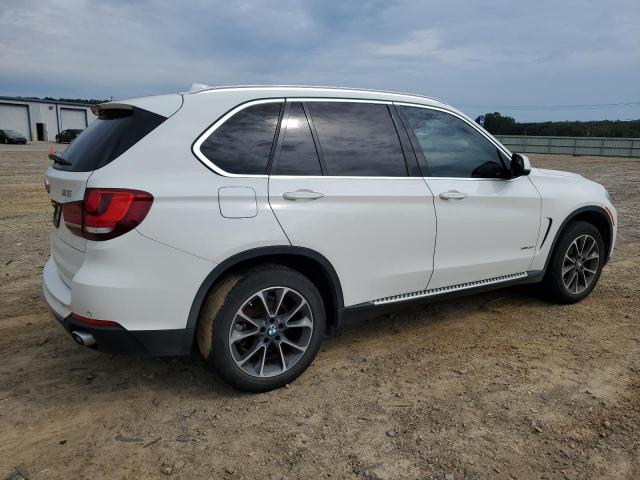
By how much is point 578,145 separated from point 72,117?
2215 inches

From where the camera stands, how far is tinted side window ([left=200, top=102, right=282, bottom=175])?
9.69ft

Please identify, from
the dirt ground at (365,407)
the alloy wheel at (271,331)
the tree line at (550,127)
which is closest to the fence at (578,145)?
the tree line at (550,127)

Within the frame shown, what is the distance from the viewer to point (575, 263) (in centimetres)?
466

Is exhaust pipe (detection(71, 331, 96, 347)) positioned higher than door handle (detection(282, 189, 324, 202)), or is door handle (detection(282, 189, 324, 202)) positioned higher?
door handle (detection(282, 189, 324, 202))

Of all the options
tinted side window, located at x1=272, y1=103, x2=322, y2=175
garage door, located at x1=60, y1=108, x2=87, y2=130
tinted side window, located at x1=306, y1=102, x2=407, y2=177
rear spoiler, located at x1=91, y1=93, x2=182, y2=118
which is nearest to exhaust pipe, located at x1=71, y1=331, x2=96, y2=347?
rear spoiler, located at x1=91, y1=93, x2=182, y2=118

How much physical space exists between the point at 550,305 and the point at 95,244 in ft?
13.1

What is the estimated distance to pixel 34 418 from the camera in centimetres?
288

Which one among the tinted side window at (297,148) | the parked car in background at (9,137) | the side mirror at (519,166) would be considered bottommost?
the parked car in background at (9,137)

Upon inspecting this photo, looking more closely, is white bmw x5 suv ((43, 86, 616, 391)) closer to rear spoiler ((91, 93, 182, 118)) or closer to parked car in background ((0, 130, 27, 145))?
rear spoiler ((91, 93, 182, 118))

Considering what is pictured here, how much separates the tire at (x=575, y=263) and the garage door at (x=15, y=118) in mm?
63233

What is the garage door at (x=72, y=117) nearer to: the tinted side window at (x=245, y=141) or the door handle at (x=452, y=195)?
the tinted side window at (x=245, y=141)

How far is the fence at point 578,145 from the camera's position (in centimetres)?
3366

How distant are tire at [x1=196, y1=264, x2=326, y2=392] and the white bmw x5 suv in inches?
0.4

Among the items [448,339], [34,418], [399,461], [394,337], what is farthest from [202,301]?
[448,339]
